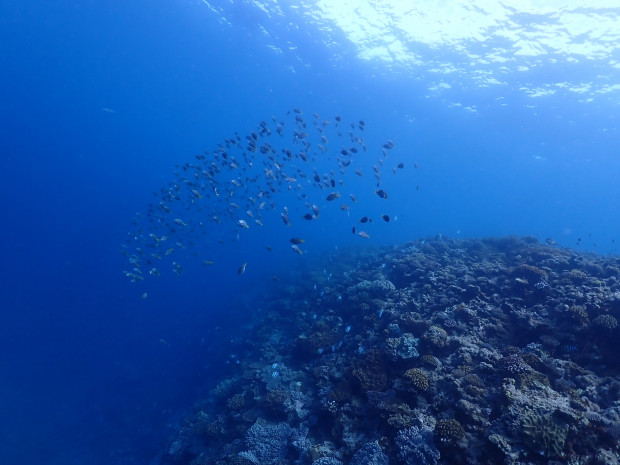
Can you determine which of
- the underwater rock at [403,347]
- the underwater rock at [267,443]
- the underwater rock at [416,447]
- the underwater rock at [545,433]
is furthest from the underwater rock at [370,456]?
the underwater rock at [267,443]

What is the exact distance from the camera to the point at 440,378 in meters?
7.90

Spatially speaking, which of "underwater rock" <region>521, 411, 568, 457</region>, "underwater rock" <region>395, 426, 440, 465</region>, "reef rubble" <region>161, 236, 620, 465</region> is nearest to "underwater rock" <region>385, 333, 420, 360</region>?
"reef rubble" <region>161, 236, 620, 465</region>

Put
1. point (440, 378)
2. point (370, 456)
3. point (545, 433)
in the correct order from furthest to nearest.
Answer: point (440, 378) → point (370, 456) → point (545, 433)

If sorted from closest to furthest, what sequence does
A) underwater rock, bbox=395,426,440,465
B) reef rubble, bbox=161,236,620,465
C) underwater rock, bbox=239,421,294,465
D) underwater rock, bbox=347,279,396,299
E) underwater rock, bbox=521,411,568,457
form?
underwater rock, bbox=521,411,568,457
reef rubble, bbox=161,236,620,465
underwater rock, bbox=395,426,440,465
underwater rock, bbox=239,421,294,465
underwater rock, bbox=347,279,396,299

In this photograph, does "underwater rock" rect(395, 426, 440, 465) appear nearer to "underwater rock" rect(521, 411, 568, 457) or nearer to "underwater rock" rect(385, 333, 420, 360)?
"underwater rock" rect(521, 411, 568, 457)

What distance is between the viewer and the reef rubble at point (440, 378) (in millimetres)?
5699

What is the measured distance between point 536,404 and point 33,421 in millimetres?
25226

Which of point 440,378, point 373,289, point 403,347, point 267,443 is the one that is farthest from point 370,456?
point 373,289

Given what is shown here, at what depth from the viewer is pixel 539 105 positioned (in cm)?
Answer: 3781

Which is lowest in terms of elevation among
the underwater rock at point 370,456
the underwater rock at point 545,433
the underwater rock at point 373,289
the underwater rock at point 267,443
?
the underwater rock at point 267,443

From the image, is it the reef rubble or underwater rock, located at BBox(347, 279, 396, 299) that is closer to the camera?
the reef rubble

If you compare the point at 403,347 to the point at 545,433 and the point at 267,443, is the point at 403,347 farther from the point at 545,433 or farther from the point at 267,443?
the point at 267,443

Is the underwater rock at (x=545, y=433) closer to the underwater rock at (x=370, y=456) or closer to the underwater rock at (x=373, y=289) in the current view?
the underwater rock at (x=370, y=456)

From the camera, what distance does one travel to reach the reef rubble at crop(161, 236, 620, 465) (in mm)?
5699
